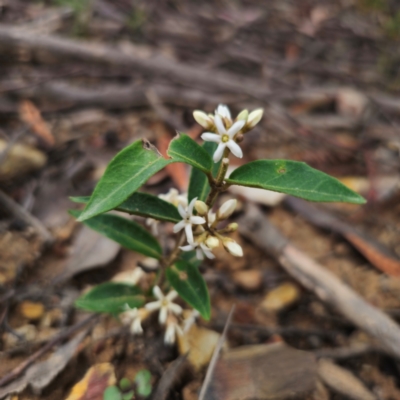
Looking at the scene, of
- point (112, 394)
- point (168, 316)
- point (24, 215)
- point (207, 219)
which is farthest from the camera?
point (24, 215)

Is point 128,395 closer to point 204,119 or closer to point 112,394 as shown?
point 112,394

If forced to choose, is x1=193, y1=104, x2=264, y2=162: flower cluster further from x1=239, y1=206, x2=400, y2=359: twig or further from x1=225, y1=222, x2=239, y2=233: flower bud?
x1=239, y1=206, x2=400, y2=359: twig

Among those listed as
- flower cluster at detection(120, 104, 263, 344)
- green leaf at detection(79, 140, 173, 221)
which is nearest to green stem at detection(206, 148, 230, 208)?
flower cluster at detection(120, 104, 263, 344)

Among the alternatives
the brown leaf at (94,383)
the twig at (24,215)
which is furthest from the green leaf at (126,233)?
the twig at (24,215)

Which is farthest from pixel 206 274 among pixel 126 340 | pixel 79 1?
pixel 79 1

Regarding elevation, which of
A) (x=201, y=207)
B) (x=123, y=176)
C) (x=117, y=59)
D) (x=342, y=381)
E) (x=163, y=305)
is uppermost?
(x=123, y=176)

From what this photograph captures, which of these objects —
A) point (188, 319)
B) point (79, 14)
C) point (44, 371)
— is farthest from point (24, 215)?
point (79, 14)

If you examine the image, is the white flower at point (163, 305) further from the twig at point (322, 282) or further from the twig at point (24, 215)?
the twig at point (24, 215)
